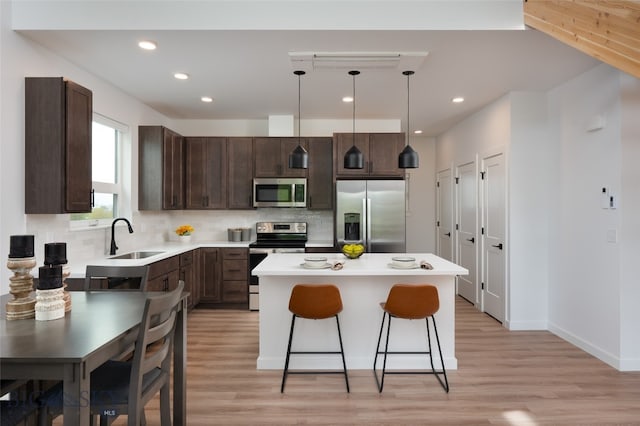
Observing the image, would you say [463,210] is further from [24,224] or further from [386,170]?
[24,224]

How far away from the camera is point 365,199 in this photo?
15.9 feet

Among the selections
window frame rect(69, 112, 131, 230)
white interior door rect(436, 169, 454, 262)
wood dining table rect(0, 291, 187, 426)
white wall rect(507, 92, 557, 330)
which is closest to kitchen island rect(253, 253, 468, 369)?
wood dining table rect(0, 291, 187, 426)

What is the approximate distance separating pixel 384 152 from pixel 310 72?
6.08 feet

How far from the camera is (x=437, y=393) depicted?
8.89 feet

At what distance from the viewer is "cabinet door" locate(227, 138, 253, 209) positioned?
529cm

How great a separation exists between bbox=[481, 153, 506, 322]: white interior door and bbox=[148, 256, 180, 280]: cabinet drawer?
3.73m

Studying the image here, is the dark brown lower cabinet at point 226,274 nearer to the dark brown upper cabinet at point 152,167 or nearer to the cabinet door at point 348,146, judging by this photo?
the dark brown upper cabinet at point 152,167

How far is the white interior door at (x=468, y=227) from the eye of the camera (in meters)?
5.10

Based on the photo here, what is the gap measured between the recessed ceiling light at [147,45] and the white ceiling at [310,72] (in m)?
0.07

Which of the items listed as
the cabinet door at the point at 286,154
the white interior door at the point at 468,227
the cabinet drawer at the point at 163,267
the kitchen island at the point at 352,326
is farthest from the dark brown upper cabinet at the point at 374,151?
the cabinet drawer at the point at 163,267

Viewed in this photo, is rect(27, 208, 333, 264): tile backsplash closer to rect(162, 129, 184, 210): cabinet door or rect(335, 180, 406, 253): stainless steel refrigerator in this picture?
rect(162, 129, 184, 210): cabinet door

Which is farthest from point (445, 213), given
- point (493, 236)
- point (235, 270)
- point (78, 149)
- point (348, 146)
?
point (78, 149)

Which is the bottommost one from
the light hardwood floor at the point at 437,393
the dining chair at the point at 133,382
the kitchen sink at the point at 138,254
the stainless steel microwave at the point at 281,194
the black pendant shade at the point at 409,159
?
the light hardwood floor at the point at 437,393

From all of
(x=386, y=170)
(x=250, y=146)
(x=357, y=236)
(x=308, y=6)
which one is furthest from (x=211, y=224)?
(x=308, y=6)
